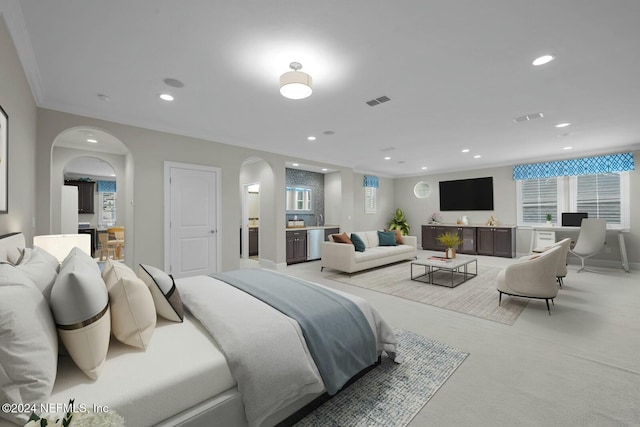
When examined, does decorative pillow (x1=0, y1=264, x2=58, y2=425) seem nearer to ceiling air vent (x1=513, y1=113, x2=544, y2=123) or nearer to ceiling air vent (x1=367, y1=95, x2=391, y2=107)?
ceiling air vent (x1=367, y1=95, x2=391, y2=107)

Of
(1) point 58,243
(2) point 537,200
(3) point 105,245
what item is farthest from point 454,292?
(3) point 105,245

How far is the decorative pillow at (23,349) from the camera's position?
88 centimetres

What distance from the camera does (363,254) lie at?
5.50 metres

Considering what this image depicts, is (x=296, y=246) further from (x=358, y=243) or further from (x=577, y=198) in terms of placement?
(x=577, y=198)

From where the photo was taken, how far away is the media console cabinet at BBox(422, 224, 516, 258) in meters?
7.05

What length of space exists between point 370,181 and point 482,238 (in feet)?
11.8

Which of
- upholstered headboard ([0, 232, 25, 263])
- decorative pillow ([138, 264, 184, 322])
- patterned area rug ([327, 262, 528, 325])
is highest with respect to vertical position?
upholstered headboard ([0, 232, 25, 263])

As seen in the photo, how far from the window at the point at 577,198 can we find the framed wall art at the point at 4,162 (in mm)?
9262

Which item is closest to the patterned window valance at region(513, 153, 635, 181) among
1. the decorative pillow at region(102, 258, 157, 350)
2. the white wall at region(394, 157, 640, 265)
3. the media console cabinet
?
the white wall at region(394, 157, 640, 265)

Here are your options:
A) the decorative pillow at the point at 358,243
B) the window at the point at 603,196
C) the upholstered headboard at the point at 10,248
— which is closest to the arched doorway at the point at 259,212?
the decorative pillow at the point at 358,243

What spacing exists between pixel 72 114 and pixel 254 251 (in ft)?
16.8

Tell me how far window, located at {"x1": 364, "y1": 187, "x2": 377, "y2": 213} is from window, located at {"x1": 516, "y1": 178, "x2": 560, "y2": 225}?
4.00 m

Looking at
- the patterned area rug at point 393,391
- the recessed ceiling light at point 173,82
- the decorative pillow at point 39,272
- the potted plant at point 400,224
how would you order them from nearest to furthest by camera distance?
the decorative pillow at point 39,272 < the patterned area rug at point 393,391 < the recessed ceiling light at point 173,82 < the potted plant at point 400,224

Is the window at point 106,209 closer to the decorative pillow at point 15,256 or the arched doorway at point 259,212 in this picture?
the arched doorway at point 259,212
